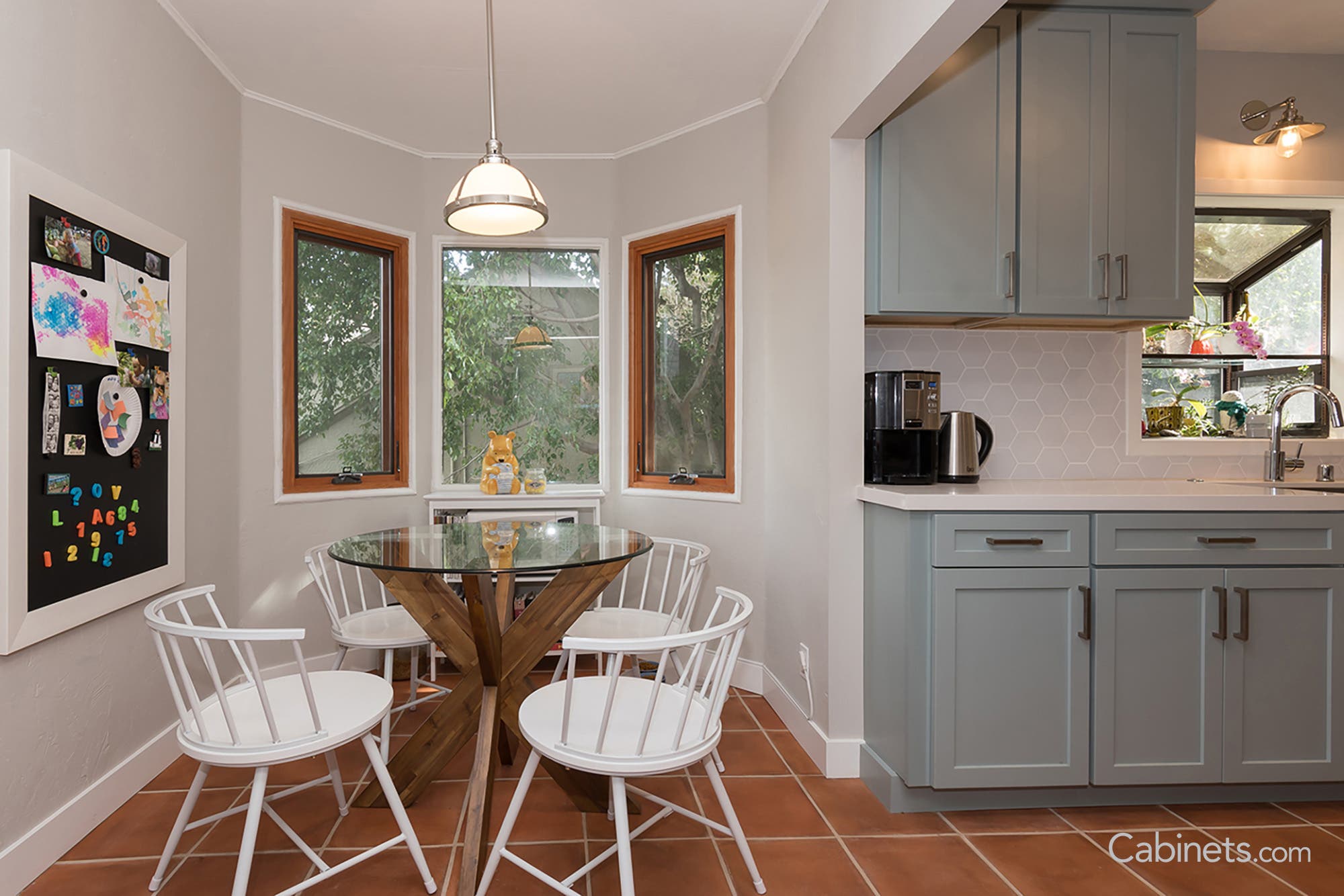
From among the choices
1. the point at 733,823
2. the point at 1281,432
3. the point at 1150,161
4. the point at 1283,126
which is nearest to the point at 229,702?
the point at 733,823

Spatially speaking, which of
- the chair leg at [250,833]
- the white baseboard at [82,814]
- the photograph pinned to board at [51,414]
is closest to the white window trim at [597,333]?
the white baseboard at [82,814]

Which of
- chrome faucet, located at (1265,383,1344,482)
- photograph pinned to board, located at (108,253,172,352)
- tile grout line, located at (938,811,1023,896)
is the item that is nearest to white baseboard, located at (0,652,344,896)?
photograph pinned to board, located at (108,253,172,352)

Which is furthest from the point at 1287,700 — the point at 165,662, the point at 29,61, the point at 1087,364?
the point at 29,61

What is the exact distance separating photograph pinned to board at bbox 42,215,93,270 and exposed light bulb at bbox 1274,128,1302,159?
4263 millimetres

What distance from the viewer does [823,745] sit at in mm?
2533

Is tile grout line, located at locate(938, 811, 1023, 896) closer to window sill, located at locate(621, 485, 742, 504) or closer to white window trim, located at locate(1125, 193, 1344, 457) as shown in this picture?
window sill, located at locate(621, 485, 742, 504)

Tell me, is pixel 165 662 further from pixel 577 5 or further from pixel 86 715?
pixel 577 5

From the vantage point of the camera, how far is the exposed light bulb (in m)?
3.01

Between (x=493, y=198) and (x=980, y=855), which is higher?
(x=493, y=198)

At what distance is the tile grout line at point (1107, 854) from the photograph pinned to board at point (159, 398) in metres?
3.12

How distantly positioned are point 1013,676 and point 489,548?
162cm

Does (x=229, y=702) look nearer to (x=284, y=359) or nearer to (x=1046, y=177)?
(x=284, y=359)

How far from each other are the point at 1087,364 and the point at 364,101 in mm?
3251

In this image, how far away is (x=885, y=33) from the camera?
205 centimetres
